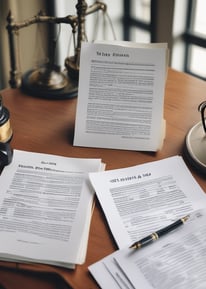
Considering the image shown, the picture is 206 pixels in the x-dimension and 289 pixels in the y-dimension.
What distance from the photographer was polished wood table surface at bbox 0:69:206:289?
0.91 metres

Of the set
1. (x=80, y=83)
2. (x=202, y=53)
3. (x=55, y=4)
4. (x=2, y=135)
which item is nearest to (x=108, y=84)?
(x=80, y=83)

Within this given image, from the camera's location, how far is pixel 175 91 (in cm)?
133

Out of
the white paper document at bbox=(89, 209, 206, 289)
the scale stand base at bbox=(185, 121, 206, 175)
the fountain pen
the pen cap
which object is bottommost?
the white paper document at bbox=(89, 209, 206, 289)

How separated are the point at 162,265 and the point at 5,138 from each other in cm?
51

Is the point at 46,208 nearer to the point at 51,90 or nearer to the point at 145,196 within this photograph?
the point at 145,196

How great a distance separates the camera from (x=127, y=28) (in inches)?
93.8

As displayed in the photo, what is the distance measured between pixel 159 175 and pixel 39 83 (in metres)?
0.50

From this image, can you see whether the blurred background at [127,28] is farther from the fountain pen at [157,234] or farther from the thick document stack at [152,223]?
the fountain pen at [157,234]

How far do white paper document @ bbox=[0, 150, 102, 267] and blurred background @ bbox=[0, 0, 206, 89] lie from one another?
822 millimetres

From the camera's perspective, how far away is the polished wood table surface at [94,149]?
91 cm

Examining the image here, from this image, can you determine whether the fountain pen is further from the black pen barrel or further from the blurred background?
the blurred background

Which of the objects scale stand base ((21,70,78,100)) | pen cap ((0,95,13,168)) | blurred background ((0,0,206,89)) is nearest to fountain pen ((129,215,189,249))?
pen cap ((0,95,13,168))

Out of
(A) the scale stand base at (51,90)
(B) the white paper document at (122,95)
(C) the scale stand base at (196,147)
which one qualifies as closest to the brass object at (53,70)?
(A) the scale stand base at (51,90)

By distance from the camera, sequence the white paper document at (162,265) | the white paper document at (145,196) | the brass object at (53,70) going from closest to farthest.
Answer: the white paper document at (162,265) < the white paper document at (145,196) < the brass object at (53,70)
